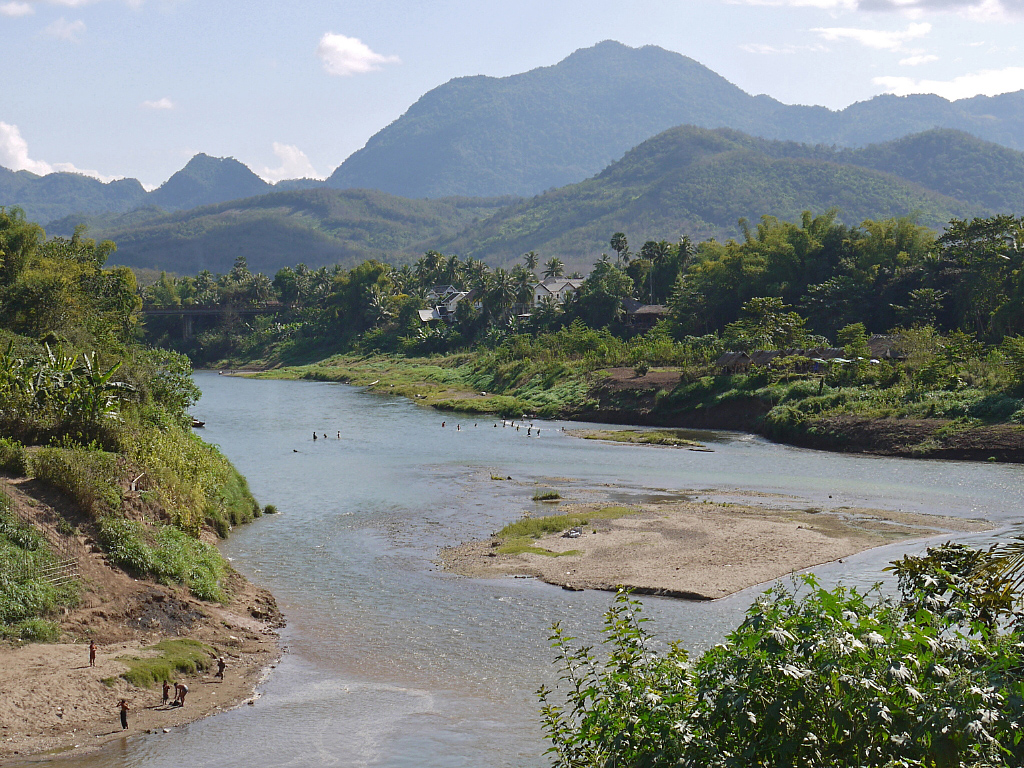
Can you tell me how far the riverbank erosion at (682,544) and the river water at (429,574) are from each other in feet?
3.60

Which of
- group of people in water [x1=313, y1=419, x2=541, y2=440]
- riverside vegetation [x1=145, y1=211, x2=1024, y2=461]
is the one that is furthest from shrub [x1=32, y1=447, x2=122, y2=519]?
riverside vegetation [x1=145, y1=211, x2=1024, y2=461]

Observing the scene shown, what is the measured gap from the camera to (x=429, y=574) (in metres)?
30.2

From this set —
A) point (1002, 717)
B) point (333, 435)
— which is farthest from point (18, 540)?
point (333, 435)

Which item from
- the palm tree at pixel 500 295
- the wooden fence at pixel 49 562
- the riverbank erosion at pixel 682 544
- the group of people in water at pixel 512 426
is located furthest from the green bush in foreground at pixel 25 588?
the palm tree at pixel 500 295

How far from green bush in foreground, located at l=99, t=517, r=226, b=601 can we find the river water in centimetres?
234

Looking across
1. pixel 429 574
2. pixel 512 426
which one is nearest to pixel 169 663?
pixel 429 574

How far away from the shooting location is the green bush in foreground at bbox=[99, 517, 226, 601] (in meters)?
25.1

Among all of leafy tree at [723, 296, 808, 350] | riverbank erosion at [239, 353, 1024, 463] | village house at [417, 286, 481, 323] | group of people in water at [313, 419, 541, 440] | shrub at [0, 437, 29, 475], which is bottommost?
group of people in water at [313, 419, 541, 440]

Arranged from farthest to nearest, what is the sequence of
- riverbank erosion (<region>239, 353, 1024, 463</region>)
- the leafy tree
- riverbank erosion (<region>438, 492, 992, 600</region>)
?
the leafy tree → riverbank erosion (<region>239, 353, 1024, 463</region>) → riverbank erosion (<region>438, 492, 992, 600</region>)

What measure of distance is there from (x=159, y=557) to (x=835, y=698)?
20.9m

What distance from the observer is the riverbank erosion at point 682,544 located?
28812 millimetres

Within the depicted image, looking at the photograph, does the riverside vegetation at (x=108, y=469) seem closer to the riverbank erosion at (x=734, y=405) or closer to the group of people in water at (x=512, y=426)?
the group of people in water at (x=512, y=426)

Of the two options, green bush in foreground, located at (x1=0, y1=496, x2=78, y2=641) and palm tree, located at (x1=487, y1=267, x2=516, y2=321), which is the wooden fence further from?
palm tree, located at (x1=487, y1=267, x2=516, y2=321)

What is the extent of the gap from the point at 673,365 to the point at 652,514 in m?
49.2
